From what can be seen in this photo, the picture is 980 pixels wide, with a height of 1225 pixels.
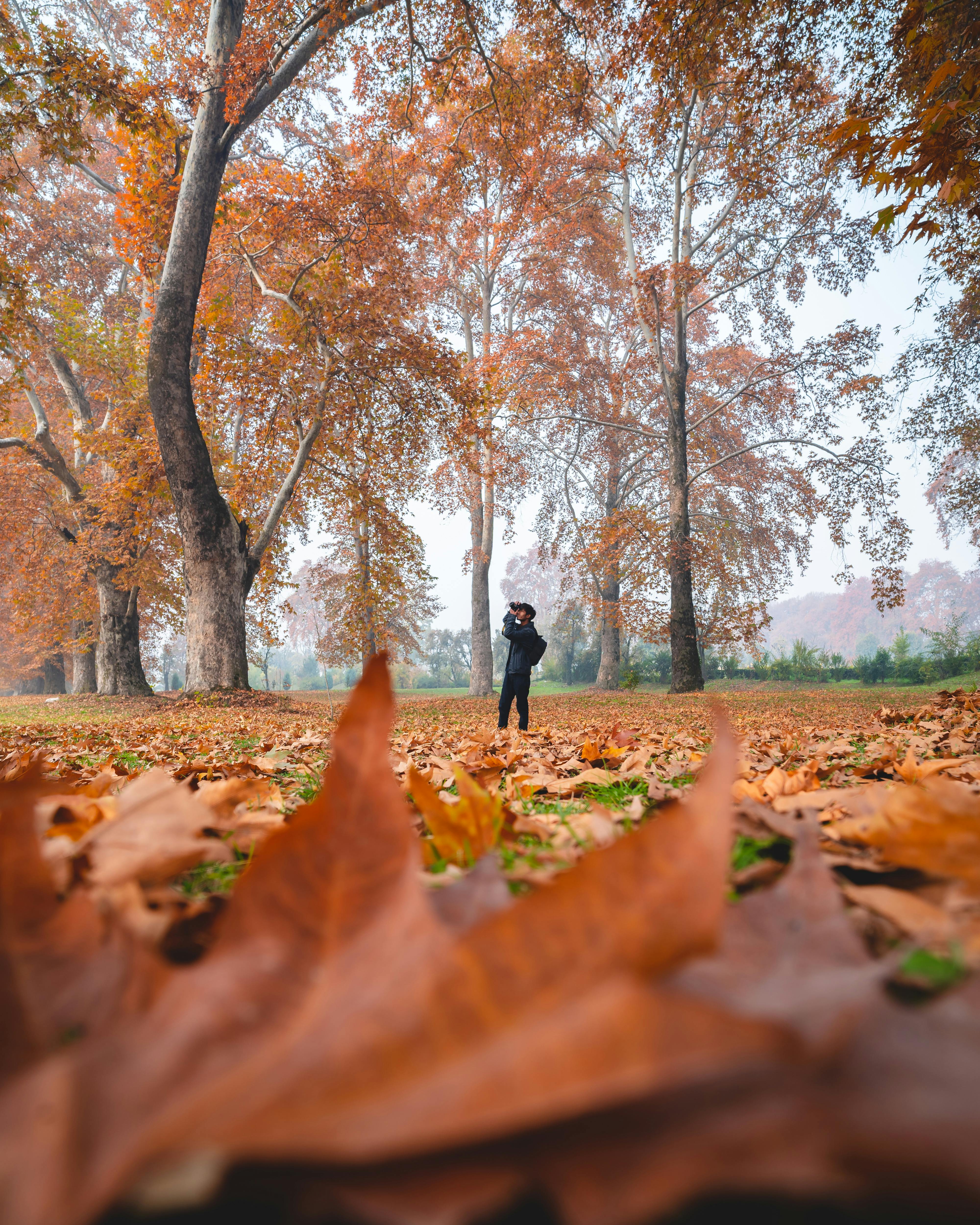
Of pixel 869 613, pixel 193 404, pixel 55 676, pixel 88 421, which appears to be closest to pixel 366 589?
pixel 88 421

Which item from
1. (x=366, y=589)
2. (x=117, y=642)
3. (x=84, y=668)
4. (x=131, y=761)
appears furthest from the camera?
(x=84, y=668)

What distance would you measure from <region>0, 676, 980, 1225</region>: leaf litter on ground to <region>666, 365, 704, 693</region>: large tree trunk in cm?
1241

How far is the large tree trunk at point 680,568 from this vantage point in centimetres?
1265

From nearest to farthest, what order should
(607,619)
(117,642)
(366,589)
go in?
(117,642) → (366,589) → (607,619)

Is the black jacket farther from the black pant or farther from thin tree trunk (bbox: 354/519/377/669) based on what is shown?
thin tree trunk (bbox: 354/519/377/669)

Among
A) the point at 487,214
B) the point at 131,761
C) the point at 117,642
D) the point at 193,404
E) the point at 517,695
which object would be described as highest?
the point at 487,214

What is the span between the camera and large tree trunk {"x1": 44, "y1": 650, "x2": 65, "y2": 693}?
25.4 m

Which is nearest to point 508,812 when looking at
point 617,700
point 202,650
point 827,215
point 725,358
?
point 202,650

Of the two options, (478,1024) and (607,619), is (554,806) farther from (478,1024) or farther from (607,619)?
(607,619)

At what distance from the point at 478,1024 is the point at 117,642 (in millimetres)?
14496

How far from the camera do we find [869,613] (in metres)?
70.8

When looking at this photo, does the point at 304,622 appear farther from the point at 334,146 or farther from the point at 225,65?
the point at 225,65

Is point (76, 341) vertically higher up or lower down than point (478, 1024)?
higher up

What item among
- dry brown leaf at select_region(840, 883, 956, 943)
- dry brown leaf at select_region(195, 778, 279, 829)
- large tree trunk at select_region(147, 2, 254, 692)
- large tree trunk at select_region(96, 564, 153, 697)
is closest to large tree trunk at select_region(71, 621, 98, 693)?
large tree trunk at select_region(96, 564, 153, 697)
